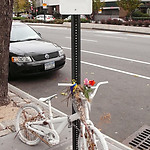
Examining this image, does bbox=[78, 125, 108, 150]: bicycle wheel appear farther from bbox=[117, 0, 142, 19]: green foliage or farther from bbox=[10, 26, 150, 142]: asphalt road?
bbox=[117, 0, 142, 19]: green foliage

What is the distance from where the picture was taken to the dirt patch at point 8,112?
13.8 feet

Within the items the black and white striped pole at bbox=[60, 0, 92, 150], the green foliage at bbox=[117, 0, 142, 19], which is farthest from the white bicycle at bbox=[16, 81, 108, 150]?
the green foliage at bbox=[117, 0, 142, 19]

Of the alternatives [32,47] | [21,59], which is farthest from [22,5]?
[21,59]

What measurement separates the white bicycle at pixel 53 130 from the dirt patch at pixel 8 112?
0.72 m

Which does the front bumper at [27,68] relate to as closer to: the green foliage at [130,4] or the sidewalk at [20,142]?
the sidewalk at [20,142]

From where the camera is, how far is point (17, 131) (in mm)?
3518

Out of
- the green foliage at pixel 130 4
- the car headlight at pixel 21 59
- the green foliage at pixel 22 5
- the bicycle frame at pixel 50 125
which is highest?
the green foliage at pixel 22 5

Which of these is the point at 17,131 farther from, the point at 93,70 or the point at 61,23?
the point at 61,23

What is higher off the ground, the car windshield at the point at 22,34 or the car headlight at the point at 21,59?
the car windshield at the point at 22,34

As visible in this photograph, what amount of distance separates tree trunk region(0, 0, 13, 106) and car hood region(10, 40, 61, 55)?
1808 millimetres

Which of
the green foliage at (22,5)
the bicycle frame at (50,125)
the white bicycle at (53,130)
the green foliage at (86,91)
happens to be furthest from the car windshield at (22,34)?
the green foliage at (22,5)

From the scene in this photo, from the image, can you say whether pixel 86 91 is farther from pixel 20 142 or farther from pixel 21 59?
pixel 21 59

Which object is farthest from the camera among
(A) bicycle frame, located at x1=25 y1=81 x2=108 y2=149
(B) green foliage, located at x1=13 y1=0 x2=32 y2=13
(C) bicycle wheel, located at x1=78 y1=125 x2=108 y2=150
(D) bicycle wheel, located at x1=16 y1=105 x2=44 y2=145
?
(B) green foliage, located at x1=13 y1=0 x2=32 y2=13

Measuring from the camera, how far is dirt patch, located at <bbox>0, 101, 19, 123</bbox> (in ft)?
13.8
